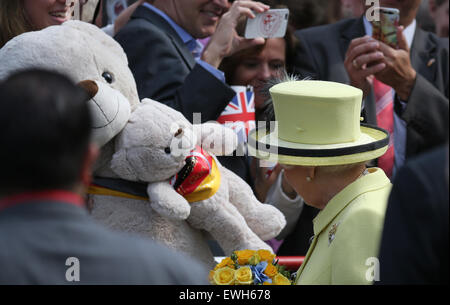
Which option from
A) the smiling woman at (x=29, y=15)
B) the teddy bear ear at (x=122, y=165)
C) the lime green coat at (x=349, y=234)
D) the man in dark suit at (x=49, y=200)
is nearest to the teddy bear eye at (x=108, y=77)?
the teddy bear ear at (x=122, y=165)

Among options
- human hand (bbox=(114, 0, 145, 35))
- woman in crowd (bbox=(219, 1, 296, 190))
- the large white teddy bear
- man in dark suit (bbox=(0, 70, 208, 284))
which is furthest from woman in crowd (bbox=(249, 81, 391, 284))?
human hand (bbox=(114, 0, 145, 35))

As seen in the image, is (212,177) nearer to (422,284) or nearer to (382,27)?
(422,284)

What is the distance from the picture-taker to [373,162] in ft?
12.0

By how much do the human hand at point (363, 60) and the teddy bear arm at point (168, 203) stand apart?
5.13ft

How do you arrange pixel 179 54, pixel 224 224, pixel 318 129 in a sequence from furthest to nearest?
pixel 179 54
pixel 224 224
pixel 318 129

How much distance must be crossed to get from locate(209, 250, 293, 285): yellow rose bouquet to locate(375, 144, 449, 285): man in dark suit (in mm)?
857

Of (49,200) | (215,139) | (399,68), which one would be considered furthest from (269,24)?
(49,200)

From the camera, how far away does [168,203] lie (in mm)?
2541

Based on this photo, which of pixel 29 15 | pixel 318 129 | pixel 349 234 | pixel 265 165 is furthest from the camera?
pixel 265 165

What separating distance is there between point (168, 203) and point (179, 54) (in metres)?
1.08

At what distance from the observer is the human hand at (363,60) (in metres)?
3.70

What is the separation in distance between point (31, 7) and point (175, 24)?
0.76 meters

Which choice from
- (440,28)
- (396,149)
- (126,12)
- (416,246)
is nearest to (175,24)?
(126,12)

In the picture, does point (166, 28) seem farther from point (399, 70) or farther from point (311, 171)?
point (311, 171)
